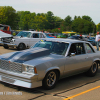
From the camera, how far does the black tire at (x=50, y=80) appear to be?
514 centimetres

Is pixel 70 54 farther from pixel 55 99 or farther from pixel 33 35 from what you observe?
pixel 33 35

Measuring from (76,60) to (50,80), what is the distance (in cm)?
136

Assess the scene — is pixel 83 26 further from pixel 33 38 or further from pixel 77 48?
pixel 77 48

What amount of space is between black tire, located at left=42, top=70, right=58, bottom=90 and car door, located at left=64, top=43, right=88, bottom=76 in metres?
0.51

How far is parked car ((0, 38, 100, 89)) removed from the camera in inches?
192

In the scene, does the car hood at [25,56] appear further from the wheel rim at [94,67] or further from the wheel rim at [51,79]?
the wheel rim at [94,67]

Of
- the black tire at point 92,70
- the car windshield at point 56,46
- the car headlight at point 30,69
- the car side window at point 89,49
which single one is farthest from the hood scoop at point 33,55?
the black tire at point 92,70

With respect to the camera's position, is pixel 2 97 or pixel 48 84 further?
pixel 48 84

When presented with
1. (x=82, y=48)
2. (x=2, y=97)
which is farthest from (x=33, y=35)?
(x=2, y=97)

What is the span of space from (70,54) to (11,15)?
59826 millimetres

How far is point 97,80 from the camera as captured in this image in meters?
6.84

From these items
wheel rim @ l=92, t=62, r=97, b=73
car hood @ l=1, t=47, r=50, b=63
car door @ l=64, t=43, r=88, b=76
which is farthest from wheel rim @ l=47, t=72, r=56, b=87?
wheel rim @ l=92, t=62, r=97, b=73

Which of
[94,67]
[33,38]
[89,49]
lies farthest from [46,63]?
[33,38]

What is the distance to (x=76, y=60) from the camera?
20.4 ft
